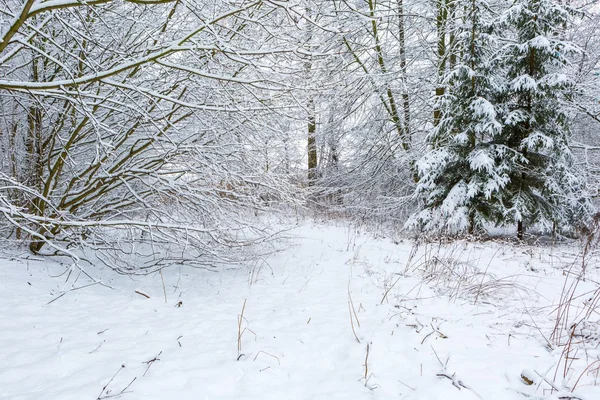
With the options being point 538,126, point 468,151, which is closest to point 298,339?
point 468,151

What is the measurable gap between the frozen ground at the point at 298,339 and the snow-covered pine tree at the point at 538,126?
264cm

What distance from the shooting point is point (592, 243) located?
16.3ft

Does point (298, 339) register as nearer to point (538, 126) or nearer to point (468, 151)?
point (468, 151)

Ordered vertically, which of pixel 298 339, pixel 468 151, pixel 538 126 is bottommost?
pixel 298 339

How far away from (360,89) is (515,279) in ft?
23.5

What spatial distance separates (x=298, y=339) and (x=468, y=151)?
6186 mm

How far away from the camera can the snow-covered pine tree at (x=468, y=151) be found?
6535mm

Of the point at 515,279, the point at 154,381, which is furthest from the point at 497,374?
the point at 515,279

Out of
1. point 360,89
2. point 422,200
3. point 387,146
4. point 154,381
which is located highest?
point 360,89

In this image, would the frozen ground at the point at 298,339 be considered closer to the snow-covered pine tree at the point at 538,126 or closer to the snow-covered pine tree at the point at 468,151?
the snow-covered pine tree at the point at 468,151

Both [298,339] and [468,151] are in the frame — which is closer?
[298,339]

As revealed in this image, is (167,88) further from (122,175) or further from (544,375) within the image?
(544,375)

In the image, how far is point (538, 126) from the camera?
22.3 ft

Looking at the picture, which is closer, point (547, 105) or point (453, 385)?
point (453, 385)
